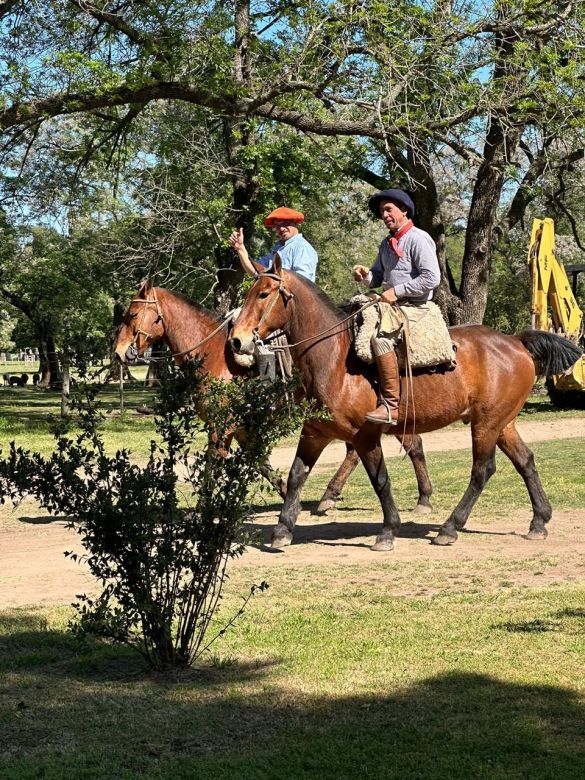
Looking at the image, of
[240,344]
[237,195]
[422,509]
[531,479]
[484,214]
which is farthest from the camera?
[237,195]

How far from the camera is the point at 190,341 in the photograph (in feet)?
41.6

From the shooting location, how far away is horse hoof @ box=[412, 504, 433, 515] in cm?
1292

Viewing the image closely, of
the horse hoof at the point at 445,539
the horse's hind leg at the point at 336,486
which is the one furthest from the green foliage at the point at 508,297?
the horse hoof at the point at 445,539

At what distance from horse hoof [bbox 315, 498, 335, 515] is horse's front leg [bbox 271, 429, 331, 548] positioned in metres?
2.08

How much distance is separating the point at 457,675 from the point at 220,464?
1823 mm

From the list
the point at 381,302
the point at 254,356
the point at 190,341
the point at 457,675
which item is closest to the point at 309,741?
the point at 457,675

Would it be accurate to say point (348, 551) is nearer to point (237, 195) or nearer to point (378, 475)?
point (378, 475)

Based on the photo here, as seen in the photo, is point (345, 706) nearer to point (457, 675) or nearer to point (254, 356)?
point (457, 675)

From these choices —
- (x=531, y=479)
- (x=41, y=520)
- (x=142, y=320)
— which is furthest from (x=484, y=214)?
(x=531, y=479)

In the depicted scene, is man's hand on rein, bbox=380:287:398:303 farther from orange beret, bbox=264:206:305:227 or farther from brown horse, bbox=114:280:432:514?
brown horse, bbox=114:280:432:514

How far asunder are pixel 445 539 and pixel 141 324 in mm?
4299

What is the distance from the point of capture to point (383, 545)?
10.6m

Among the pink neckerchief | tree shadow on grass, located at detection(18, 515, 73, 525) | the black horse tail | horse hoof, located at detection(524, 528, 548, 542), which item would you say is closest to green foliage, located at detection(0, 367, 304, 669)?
the pink neckerchief

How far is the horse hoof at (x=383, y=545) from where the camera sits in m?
10.5
